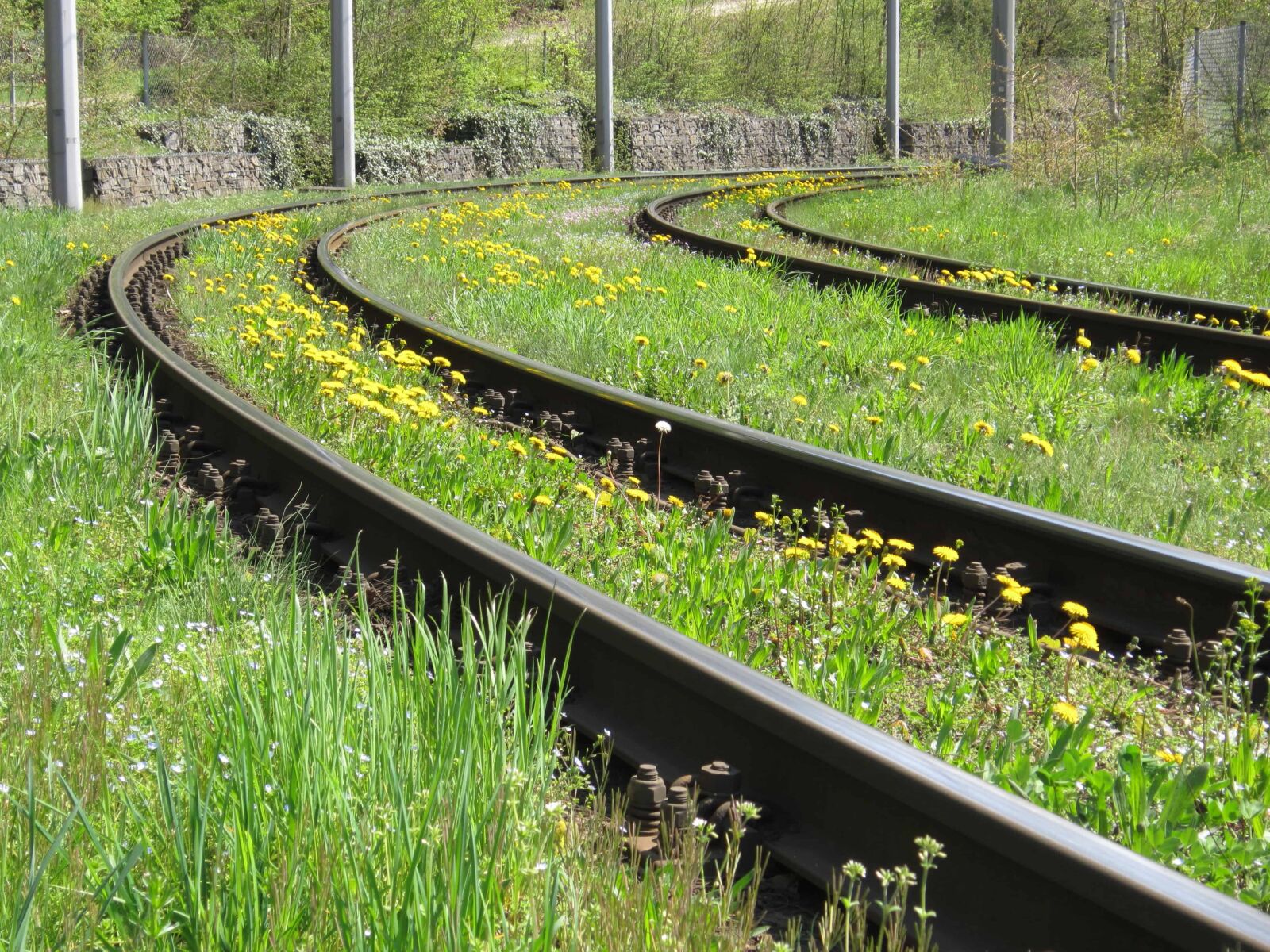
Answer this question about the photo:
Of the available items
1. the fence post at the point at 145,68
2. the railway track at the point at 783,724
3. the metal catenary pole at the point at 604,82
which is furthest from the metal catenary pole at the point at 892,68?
the railway track at the point at 783,724

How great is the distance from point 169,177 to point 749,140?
25.0 m

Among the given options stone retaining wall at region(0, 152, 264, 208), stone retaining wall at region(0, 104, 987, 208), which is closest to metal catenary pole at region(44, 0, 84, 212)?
stone retaining wall at region(0, 152, 264, 208)

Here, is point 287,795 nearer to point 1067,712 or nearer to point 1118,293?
point 1067,712

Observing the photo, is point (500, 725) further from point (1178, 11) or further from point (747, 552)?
point (1178, 11)

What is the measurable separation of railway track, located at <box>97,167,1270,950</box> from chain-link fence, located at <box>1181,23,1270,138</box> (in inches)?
731

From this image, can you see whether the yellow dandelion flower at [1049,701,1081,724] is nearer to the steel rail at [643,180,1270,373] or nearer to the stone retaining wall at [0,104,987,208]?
the steel rail at [643,180,1270,373]

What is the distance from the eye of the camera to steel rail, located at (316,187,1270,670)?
392cm

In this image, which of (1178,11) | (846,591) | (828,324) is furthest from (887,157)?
(846,591)

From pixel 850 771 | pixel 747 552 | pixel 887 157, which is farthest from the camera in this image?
pixel 887 157

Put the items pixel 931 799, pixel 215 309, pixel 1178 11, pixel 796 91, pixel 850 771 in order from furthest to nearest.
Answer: pixel 796 91 → pixel 1178 11 → pixel 215 309 → pixel 850 771 → pixel 931 799

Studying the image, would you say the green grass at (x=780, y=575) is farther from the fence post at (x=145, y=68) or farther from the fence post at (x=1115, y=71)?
the fence post at (x=145, y=68)

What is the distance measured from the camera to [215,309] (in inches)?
377

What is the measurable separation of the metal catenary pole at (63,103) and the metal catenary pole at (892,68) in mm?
27429

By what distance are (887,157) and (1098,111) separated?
3026 centimetres
